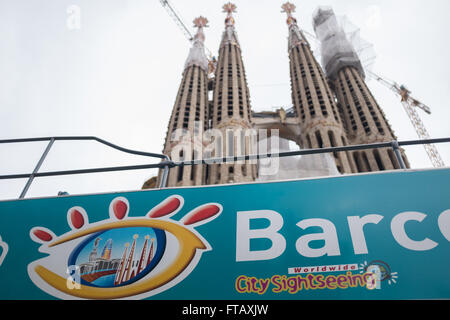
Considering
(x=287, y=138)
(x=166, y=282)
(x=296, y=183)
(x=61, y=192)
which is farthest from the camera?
(x=287, y=138)

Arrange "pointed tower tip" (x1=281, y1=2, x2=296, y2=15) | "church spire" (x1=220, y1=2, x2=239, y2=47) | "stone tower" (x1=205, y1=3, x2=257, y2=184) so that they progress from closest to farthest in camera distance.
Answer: "stone tower" (x1=205, y1=3, x2=257, y2=184)
"church spire" (x1=220, y1=2, x2=239, y2=47)
"pointed tower tip" (x1=281, y1=2, x2=296, y2=15)

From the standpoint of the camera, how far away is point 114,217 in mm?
3508

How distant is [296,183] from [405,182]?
1.23m

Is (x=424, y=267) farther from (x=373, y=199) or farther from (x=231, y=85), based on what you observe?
(x=231, y=85)

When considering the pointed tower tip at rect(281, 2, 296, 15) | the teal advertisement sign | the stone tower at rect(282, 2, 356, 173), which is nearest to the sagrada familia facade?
the stone tower at rect(282, 2, 356, 173)

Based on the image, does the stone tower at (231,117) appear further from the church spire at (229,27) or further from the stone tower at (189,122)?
the stone tower at (189,122)

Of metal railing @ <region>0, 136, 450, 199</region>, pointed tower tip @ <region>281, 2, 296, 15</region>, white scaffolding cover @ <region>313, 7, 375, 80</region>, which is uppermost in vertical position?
pointed tower tip @ <region>281, 2, 296, 15</region>

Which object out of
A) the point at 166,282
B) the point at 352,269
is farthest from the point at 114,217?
the point at 352,269

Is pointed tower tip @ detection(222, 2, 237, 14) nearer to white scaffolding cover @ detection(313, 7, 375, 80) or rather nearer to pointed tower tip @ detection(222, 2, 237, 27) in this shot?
pointed tower tip @ detection(222, 2, 237, 27)

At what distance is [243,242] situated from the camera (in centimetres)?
317

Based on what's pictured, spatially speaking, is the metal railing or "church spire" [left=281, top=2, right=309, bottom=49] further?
"church spire" [left=281, top=2, right=309, bottom=49]

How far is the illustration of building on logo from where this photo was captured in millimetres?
3131

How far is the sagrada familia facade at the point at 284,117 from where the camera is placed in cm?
3681

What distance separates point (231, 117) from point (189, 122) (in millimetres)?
6215
